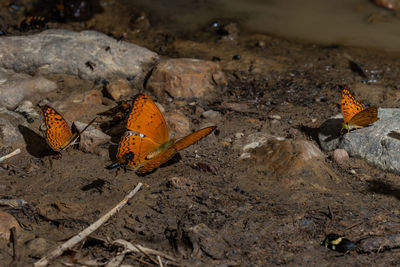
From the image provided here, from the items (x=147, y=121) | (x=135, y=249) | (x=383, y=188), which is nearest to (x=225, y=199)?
(x=135, y=249)

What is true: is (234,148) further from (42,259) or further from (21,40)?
(21,40)

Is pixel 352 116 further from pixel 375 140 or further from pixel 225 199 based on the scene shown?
pixel 225 199

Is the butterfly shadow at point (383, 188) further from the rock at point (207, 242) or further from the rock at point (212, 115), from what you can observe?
the rock at point (212, 115)

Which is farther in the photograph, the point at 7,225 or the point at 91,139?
the point at 91,139

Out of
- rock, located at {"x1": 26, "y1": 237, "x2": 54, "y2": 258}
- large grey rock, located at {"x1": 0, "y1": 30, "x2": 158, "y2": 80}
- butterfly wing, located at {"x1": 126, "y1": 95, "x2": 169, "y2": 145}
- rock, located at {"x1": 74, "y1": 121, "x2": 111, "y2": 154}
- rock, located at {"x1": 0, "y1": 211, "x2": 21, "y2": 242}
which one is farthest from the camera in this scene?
large grey rock, located at {"x1": 0, "y1": 30, "x2": 158, "y2": 80}

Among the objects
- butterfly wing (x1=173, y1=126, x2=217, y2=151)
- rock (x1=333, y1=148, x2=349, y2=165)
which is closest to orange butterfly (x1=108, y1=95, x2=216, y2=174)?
butterfly wing (x1=173, y1=126, x2=217, y2=151)

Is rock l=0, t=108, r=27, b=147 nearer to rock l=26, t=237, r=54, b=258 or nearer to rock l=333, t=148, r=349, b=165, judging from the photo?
rock l=26, t=237, r=54, b=258

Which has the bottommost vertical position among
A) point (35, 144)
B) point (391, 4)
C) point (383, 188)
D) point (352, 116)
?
point (35, 144)
